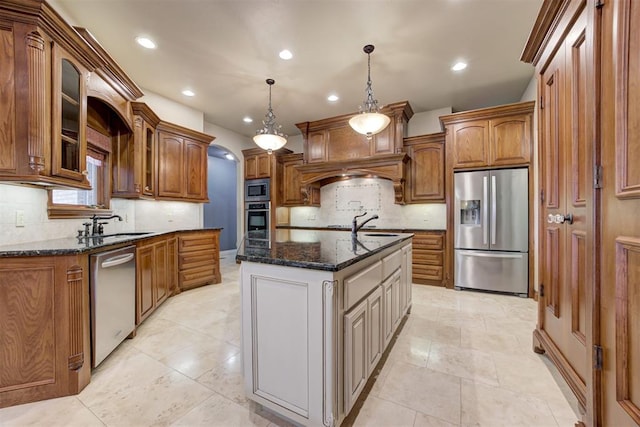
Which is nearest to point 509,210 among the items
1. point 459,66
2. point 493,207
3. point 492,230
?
point 493,207

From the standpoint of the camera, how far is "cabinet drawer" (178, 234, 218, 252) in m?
3.68

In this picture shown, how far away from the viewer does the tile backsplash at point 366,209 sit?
467 centimetres

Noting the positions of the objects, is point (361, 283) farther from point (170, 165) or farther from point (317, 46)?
point (170, 165)

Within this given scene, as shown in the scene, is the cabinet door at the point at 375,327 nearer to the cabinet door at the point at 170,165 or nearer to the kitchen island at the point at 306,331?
the kitchen island at the point at 306,331

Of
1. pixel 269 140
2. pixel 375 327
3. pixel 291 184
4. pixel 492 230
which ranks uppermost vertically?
pixel 269 140

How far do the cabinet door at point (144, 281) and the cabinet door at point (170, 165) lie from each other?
141 cm

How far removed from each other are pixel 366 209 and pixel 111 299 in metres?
4.11

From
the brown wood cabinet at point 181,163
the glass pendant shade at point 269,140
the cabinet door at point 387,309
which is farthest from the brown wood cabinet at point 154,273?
the cabinet door at point 387,309

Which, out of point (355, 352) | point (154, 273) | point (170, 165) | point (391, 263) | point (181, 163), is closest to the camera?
point (355, 352)

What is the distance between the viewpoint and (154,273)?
2855mm

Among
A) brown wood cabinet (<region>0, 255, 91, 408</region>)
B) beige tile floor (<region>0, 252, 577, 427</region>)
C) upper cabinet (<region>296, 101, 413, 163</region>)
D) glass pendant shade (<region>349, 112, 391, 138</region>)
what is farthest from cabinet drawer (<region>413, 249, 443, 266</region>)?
brown wood cabinet (<region>0, 255, 91, 408</region>)

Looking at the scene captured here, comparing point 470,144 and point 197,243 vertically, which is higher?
point 470,144

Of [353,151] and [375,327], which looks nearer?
[375,327]

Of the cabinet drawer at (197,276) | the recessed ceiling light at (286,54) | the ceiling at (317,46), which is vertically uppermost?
the ceiling at (317,46)
